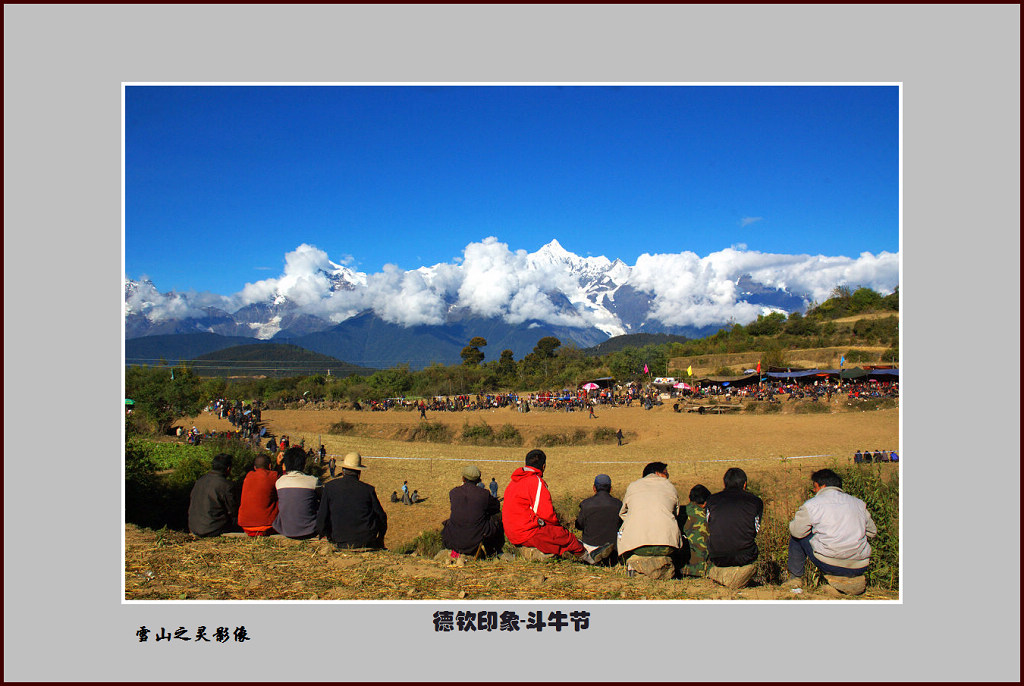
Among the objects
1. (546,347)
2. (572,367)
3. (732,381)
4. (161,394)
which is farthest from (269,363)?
(732,381)

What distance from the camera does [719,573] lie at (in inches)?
182

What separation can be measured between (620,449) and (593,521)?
69.6ft

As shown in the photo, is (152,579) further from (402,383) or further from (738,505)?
(402,383)

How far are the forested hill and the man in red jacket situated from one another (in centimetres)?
7305

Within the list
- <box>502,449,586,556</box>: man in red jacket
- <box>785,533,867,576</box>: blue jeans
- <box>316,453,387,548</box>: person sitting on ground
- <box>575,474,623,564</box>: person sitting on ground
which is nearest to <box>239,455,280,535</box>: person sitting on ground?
<box>316,453,387,548</box>: person sitting on ground

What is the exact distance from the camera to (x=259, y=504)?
19.3 feet

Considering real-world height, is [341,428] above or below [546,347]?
below

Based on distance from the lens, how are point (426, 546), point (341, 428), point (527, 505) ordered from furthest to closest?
1. point (341, 428)
2. point (426, 546)
3. point (527, 505)

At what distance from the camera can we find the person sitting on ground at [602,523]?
17.5 ft

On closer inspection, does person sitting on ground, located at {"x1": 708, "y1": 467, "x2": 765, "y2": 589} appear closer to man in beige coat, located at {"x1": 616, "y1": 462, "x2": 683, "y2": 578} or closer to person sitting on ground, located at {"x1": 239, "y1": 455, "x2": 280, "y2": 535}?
man in beige coat, located at {"x1": 616, "y1": 462, "x2": 683, "y2": 578}

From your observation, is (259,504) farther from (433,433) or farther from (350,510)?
(433,433)

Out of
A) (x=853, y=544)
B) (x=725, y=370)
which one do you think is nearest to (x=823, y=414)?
(x=725, y=370)

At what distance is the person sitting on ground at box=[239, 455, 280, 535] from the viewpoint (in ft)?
19.2

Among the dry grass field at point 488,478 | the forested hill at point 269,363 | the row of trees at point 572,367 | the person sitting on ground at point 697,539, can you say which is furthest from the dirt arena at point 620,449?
→ the forested hill at point 269,363
